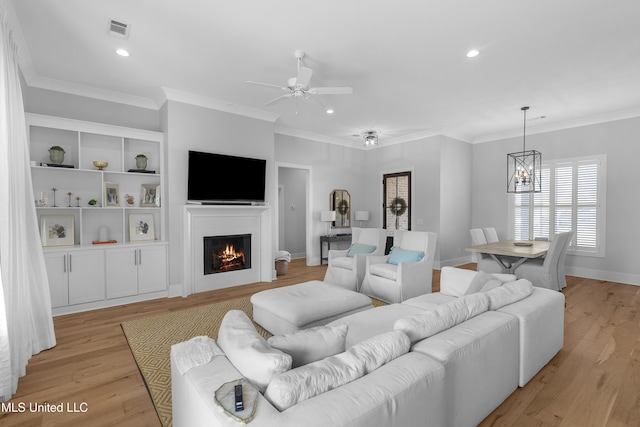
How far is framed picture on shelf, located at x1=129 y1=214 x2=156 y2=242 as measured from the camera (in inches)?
181

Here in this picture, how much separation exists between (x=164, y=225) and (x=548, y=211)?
23.2 ft

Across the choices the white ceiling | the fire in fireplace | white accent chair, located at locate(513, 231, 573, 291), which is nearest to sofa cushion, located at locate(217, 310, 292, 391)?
the white ceiling

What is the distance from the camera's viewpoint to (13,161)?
254cm

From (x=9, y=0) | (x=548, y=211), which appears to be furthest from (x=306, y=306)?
(x=548, y=211)

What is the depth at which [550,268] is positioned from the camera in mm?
4465

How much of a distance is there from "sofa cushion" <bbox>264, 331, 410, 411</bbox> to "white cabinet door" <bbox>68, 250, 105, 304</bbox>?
3.89m

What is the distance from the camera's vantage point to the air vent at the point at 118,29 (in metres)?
2.80

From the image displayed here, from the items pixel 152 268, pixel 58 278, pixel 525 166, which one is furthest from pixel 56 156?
pixel 525 166

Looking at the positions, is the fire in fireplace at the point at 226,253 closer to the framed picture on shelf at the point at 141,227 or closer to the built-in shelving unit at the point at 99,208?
the built-in shelving unit at the point at 99,208

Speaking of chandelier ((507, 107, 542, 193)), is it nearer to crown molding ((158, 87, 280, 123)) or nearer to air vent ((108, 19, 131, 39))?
crown molding ((158, 87, 280, 123))

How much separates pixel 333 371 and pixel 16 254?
2749 mm

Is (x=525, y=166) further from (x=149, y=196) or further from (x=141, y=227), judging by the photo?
(x=141, y=227)

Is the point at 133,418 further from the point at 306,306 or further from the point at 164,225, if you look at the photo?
the point at 164,225

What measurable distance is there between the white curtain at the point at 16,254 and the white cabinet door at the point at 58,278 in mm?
978
